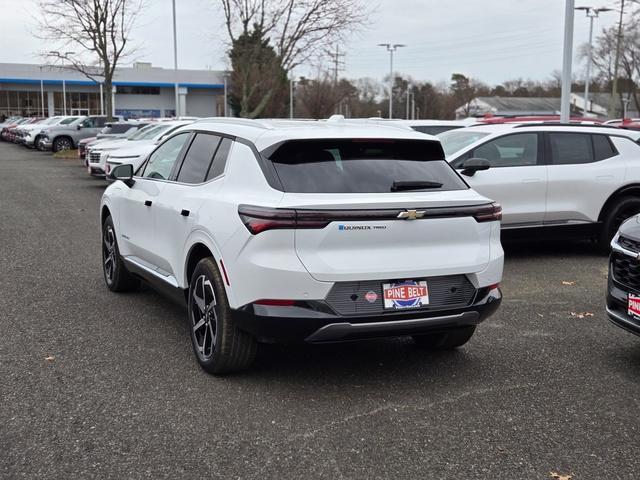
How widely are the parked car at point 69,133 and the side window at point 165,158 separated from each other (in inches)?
1087

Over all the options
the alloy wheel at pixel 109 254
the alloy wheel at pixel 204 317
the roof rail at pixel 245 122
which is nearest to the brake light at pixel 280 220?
the alloy wheel at pixel 204 317

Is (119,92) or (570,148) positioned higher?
(119,92)

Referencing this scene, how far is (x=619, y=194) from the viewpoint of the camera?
30.6 feet

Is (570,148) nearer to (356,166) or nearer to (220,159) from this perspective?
(356,166)

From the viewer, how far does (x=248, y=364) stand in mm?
4770

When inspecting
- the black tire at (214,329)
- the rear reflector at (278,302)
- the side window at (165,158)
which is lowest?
the black tire at (214,329)

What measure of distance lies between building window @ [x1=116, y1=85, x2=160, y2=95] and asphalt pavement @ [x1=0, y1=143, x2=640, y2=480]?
7269 centimetres

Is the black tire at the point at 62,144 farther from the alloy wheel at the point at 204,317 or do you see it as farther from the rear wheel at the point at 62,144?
the alloy wheel at the point at 204,317

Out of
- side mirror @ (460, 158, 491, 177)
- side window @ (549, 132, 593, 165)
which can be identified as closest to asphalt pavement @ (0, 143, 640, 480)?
side mirror @ (460, 158, 491, 177)

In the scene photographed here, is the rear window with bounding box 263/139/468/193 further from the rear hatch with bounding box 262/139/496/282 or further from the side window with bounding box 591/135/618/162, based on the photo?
the side window with bounding box 591/135/618/162

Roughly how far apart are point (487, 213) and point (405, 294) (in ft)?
2.71

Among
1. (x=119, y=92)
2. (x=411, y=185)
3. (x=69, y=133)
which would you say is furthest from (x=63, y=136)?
(x=119, y=92)

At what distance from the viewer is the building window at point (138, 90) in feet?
249

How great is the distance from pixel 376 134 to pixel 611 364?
7.81 ft
